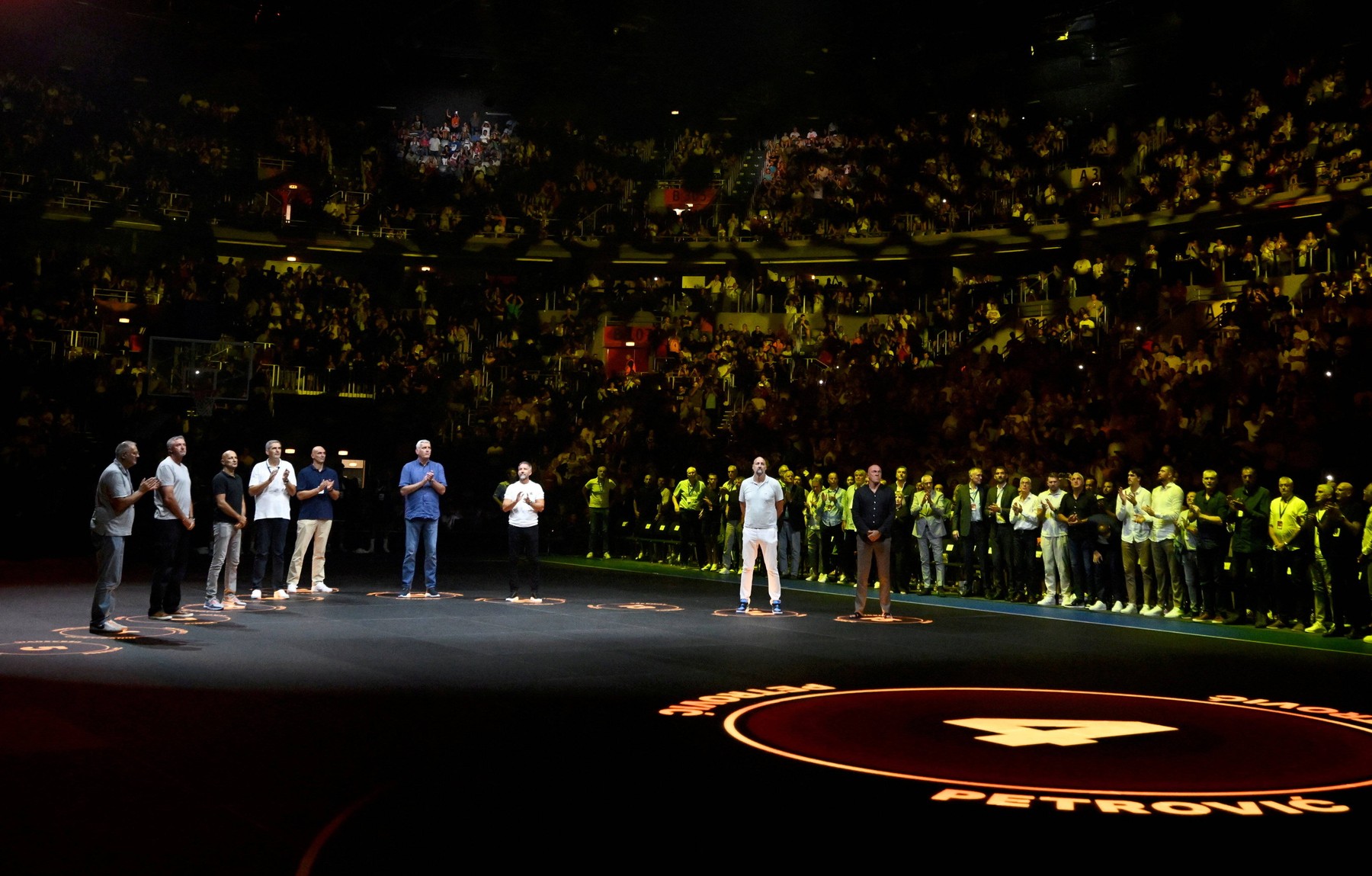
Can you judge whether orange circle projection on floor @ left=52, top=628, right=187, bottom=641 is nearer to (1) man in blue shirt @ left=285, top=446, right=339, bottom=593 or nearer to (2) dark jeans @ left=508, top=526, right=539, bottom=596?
(1) man in blue shirt @ left=285, top=446, right=339, bottom=593

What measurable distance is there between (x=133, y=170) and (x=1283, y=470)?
27.9 meters

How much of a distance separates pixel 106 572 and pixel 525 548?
5.71 meters

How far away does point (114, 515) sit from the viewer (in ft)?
33.0

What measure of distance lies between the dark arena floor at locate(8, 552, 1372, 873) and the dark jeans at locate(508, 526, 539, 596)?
2.68 m

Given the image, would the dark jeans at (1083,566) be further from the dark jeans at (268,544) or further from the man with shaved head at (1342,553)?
the dark jeans at (268,544)

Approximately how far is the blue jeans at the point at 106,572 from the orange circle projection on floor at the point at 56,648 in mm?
305

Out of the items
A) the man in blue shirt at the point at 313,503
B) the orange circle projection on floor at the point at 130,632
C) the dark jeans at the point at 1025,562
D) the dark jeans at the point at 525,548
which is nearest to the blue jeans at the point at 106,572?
the orange circle projection on floor at the point at 130,632

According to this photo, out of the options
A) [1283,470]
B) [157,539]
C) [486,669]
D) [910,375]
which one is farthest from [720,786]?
[910,375]

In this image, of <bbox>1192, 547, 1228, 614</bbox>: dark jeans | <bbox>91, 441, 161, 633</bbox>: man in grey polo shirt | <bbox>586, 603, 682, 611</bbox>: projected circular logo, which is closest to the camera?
<bbox>91, 441, 161, 633</bbox>: man in grey polo shirt

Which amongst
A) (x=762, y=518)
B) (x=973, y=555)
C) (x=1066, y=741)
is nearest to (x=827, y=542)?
(x=973, y=555)

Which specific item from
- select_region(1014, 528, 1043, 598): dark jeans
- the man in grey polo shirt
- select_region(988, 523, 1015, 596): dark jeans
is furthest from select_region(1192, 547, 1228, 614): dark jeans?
the man in grey polo shirt

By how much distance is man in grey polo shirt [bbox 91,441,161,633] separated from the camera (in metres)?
9.94

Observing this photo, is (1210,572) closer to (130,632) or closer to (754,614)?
(754,614)

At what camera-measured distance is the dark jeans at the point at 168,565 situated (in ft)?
36.6
